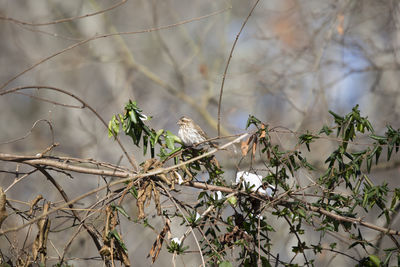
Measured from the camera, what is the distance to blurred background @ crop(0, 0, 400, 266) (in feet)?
24.0

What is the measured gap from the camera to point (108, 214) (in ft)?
7.02

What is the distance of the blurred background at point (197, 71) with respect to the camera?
7.32 metres

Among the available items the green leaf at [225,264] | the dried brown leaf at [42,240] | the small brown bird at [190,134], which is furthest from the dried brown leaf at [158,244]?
the small brown bird at [190,134]

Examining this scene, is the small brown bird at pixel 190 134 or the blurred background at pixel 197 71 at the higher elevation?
the blurred background at pixel 197 71

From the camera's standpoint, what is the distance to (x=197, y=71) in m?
9.32

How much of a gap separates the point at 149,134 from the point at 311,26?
573cm

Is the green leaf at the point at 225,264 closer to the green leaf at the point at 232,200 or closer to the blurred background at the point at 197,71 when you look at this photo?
the green leaf at the point at 232,200

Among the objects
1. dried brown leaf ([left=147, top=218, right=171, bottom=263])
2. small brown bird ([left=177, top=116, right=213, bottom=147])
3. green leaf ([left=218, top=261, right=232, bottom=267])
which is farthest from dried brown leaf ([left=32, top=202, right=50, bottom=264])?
small brown bird ([left=177, top=116, right=213, bottom=147])

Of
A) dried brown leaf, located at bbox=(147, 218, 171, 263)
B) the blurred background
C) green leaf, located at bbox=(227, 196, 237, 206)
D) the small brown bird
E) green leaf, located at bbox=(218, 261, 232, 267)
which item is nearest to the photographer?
green leaf, located at bbox=(218, 261, 232, 267)

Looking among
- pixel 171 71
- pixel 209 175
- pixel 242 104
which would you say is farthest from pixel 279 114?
pixel 209 175

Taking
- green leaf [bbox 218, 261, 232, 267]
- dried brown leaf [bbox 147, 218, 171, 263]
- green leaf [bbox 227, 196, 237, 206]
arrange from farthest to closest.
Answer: green leaf [bbox 227, 196, 237, 206], dried brown leaf [bbox 147, 218, 171, 263], green leaf [bbox 218, 261, 232, 267]

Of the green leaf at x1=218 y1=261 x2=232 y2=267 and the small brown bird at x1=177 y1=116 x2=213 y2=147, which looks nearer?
the green leaf at x1=218 y1=261 x2=232 y2=267

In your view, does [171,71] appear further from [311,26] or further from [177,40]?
[311,26]

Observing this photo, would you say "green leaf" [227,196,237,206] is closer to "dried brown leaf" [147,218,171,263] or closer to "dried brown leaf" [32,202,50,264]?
"dried brown leaf" [147,218,171,263]
